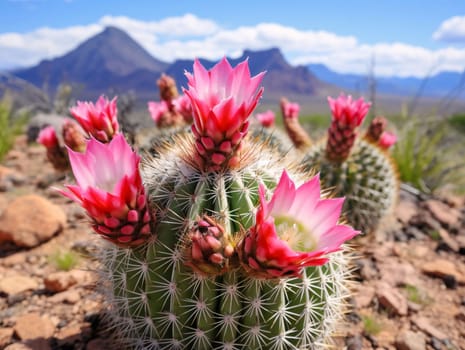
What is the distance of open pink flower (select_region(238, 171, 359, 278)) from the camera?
4.25 feet

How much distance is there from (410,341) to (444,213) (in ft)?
9.49

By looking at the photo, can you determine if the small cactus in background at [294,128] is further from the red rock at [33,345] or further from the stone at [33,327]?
the red rock at [33,345]

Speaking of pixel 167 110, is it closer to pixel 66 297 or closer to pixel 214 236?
pixel 66 297

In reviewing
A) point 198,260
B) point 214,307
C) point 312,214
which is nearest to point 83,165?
point 198,260

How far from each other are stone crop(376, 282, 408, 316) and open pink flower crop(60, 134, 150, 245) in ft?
6.71

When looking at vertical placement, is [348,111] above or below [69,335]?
above

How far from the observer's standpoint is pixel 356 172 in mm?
3635

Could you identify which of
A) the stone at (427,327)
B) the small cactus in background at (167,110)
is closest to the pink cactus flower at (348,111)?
the small cactus in background at (167,110)

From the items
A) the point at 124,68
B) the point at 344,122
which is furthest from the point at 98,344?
the point at 124,68

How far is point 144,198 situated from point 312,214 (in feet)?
2.14

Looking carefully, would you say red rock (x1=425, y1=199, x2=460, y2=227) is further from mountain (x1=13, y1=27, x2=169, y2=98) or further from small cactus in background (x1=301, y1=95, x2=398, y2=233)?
mountain (x1=13, y1=27, x2=169, y2=98)

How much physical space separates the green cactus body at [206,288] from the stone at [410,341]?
3.02ft

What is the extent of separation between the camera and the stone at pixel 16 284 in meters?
2.87

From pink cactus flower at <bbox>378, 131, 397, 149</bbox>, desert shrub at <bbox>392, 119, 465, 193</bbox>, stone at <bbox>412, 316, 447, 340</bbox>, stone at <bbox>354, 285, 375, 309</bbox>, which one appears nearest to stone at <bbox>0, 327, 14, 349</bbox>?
stone at <bbox>354, 285, 375, 309</bbox>
